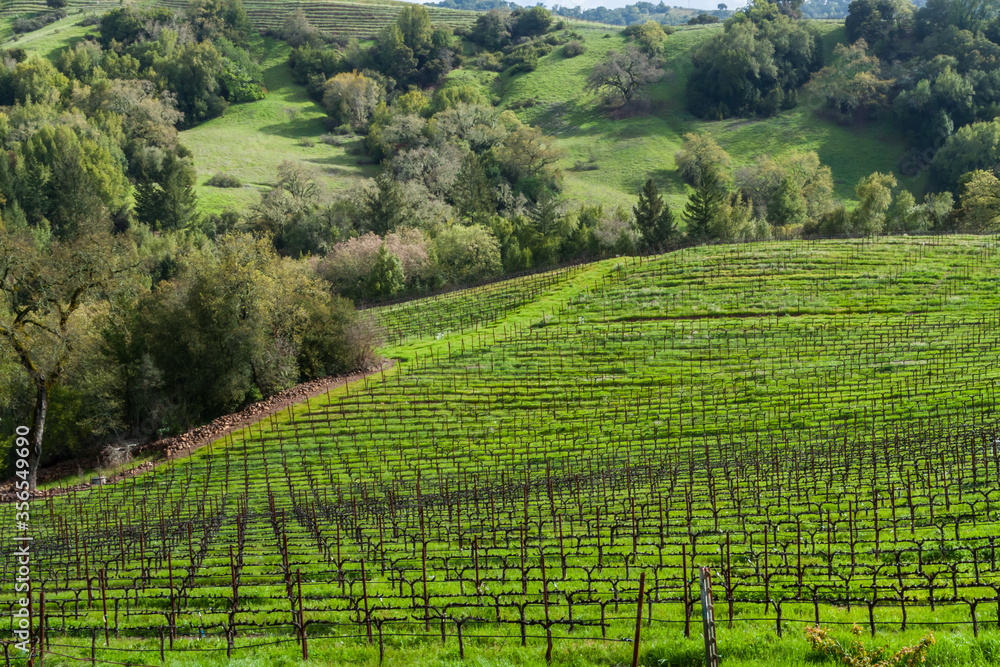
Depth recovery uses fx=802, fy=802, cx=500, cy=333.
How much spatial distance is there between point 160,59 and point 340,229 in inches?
2982

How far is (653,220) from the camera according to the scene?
8781 centimetres

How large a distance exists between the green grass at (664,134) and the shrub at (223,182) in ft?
154

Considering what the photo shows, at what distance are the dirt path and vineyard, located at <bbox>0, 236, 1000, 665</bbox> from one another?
1648mm

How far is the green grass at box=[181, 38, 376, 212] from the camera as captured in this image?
113 meters

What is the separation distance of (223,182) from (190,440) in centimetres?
7659

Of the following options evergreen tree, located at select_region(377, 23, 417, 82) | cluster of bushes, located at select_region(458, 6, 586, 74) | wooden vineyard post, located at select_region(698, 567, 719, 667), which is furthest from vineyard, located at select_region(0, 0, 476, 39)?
wooden vineyard post, located at select_region(698, 567, 719, 667)

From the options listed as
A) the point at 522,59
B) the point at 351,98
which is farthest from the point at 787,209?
the point at 522,59

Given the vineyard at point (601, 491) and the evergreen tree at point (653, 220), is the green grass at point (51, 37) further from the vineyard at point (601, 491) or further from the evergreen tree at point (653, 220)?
the evergreen tree at point (653, 220)

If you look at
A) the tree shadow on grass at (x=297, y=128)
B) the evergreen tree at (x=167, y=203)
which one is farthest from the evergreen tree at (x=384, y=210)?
the tree shadow on grass at (x=297, y=128)

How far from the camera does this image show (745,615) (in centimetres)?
1288

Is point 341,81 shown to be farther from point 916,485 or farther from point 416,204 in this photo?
point 916,485

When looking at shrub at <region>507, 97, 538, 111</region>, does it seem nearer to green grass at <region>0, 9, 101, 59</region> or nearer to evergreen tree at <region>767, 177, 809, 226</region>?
evergreen tree at <region>767, 177, 809, 226</region>

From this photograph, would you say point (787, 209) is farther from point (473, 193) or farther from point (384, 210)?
point (384, 210)

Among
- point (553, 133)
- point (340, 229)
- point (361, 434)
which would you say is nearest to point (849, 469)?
point (361, 434)
